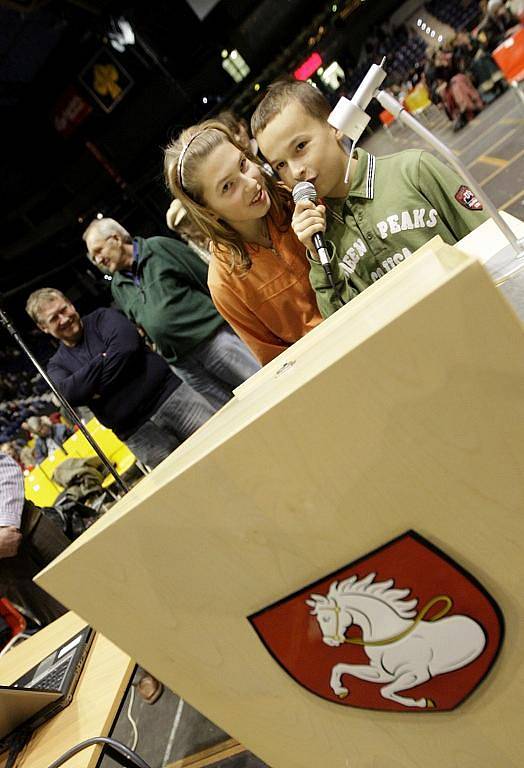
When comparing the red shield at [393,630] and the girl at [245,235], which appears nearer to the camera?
the red shield at [393,630]

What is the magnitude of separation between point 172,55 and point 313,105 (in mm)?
14169

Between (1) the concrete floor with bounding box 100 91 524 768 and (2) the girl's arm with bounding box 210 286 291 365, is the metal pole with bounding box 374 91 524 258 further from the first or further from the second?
(1) the concrete floor with bounding box 100 91 524 768

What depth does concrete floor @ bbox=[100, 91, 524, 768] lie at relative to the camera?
1640 mm

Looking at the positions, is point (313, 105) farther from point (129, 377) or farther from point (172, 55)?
point (172, 55)

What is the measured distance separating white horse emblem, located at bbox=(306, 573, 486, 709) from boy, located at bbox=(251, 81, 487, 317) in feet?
3.03

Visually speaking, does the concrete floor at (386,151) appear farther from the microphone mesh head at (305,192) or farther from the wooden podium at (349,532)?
the microphone mesh head at (305,192)

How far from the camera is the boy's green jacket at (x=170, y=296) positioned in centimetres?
257

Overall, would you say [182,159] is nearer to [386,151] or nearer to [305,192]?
[305,192]

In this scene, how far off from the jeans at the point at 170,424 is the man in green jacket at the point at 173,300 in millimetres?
165

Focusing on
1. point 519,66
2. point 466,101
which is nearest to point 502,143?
point 519,66

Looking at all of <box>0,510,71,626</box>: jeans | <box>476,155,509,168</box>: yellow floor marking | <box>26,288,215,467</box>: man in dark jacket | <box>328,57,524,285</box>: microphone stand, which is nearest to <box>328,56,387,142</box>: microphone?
<box>328,57,524,285</box>: microphone stand

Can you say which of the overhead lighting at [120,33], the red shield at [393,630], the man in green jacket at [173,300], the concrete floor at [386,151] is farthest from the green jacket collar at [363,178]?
the overhead lighting at [120,33]

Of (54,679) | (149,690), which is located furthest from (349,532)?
(149,690)

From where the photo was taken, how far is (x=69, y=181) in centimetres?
1338
